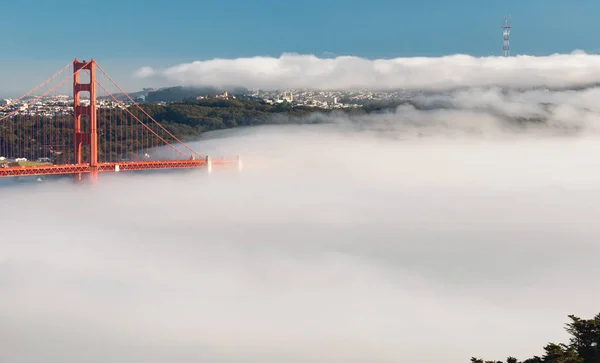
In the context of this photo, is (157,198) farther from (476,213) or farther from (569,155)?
(569,155)

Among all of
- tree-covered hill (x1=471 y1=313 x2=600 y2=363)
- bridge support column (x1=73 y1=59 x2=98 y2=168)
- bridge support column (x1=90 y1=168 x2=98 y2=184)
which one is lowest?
tree-covered hill (x1=471 y1=313 x2=600 y2=363)

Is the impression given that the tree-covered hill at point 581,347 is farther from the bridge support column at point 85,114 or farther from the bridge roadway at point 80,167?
the bridge support column at point 85,114

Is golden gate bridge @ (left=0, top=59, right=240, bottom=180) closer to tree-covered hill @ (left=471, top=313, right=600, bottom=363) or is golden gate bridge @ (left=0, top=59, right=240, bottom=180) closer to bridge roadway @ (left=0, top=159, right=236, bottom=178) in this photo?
bridge roadway @ (left=0, top=159, right=236, bottom=178)

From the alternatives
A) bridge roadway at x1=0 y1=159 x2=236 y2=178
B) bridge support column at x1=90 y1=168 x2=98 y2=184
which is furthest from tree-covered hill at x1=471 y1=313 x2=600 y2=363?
bridge support column at x1=90 y1=168 x2=98 y2=184

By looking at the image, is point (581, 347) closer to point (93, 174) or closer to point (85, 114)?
point (93, 174)

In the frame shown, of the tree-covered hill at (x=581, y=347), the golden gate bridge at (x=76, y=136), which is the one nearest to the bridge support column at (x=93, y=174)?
the golden gate bridge at (x=76, y=136)

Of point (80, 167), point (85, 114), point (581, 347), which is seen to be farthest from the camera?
point (85, 114)

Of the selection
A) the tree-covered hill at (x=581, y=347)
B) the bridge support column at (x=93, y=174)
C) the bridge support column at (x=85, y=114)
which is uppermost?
the bridge support column at (x=85, y=114)

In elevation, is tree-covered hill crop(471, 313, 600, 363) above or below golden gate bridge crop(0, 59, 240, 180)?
below

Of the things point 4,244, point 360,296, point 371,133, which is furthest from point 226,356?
point 371,133

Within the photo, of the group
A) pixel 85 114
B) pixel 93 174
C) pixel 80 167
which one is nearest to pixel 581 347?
pixel 80 167

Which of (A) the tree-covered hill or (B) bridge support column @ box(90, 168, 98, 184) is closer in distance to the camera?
(A) the tree-covered hill
